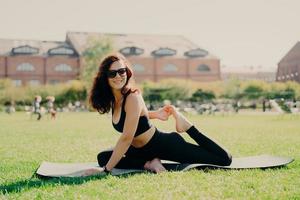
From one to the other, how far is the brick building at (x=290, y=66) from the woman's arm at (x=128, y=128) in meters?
61.2

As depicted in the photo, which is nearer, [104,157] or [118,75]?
[118,75]

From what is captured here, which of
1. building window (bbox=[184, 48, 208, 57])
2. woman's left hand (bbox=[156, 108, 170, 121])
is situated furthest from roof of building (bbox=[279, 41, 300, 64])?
woman's left hand (bbox=[156, 108, 170, 121])

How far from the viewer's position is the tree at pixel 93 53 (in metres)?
54.0

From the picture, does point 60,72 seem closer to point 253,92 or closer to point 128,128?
point 253,92

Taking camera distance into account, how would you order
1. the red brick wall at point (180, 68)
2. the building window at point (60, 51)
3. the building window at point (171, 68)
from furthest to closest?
1. the building window at point (171, 68)
2. the red brick wall at point (180, 68)
3. the building window at point (60, 51)

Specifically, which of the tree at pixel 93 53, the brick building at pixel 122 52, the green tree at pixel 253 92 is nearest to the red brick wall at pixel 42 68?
the brick building at pixel 122 52

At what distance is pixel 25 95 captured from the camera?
159 ft

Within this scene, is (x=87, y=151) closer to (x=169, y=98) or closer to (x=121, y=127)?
(x=121, y=127)

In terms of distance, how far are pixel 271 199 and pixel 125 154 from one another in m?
2.05

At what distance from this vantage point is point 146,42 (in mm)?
64125

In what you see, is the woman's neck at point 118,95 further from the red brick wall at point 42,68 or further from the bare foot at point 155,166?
the red brick wall at point 42,68

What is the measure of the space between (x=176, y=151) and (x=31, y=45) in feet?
183

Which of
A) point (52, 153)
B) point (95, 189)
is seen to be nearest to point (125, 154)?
point (95, 189)

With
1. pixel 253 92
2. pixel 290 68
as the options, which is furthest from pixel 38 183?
pixel 290 68
